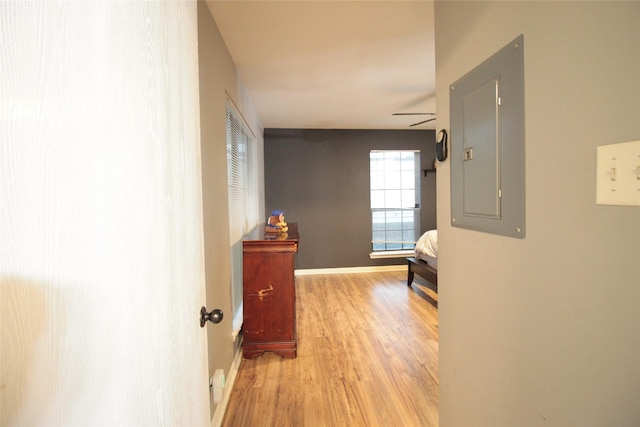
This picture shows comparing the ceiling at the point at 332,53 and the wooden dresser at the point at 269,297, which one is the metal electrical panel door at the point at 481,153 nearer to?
the ceiling at the point at 332,53

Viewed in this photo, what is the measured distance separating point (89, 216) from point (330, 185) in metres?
4.93

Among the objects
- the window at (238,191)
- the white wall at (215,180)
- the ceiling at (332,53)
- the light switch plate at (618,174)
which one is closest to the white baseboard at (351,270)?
the window at (238,191)

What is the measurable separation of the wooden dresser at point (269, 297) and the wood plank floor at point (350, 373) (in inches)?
5.2

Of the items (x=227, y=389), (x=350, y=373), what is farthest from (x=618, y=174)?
(x=227, y=389)

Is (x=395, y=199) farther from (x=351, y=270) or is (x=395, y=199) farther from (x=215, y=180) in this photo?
(x=215, y=180)

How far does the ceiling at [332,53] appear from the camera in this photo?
187 centimetres

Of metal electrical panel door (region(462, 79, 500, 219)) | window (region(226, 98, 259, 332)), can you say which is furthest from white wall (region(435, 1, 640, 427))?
window (region(226, 98, 259, 332))

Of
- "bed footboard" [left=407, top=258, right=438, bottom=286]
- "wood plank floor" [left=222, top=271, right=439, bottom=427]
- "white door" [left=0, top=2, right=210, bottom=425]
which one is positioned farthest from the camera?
"bed footboard" [left=407, top=258, right=438, bottom=286]

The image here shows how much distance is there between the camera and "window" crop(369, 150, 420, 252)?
5.52 meters

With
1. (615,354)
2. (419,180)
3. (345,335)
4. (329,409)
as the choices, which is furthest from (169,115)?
(419,180)

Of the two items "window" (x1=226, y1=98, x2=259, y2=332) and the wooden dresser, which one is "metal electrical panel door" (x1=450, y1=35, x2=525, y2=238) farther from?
"window" (x1=226, y1=98, x2=259, y2=332)

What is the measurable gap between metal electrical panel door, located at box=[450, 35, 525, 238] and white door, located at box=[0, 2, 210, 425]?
38.9 inches

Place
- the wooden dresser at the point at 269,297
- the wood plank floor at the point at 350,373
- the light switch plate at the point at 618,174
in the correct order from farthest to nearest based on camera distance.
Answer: the wooden dresser at the point at 269,297
the wood plank floor at the point at 350,373
the light switch plate at the point at 618,174

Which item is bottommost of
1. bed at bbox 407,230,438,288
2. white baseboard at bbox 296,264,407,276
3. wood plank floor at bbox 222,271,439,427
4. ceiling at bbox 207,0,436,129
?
wood plank floor at bbox 222,271,439,427
